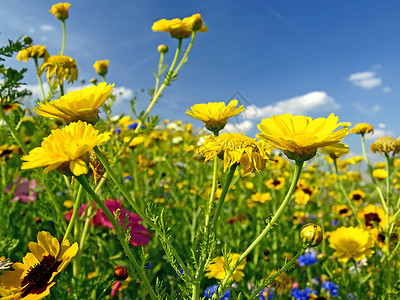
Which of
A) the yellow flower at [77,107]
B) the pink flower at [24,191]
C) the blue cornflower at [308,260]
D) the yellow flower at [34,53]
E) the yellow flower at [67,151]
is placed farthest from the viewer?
the pink flower at [24,191]

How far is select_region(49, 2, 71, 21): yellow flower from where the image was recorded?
187 cm

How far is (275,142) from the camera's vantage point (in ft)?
2.34

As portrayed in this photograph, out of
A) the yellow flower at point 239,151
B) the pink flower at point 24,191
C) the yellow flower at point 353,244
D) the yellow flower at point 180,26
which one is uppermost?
the yellow flower at point 180,26

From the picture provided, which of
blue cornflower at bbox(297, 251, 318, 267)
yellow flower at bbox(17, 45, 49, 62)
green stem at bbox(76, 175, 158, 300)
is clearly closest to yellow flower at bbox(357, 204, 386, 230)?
blue cornflower at bbox(297, 251, 318, 267)

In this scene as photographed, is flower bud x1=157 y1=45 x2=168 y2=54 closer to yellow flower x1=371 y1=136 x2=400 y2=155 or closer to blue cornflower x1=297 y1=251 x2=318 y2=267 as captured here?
yellow flower x1=371 y1=136 x2=400 y2=155

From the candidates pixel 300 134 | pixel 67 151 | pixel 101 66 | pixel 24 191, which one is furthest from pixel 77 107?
pixel 24 191

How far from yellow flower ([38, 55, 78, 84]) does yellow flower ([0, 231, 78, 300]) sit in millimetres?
932

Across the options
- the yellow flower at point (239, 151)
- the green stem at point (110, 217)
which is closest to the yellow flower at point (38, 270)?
the green stem at point (110, 217)

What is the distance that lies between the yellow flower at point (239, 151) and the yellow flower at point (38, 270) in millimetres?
394

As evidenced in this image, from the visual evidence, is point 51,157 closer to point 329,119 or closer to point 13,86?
point 329,119

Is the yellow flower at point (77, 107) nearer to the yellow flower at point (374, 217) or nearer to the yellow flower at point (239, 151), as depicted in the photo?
the yellow flower at point (239, 151)

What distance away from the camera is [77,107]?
72cm

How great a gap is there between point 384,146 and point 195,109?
4.41 ft

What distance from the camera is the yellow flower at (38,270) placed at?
718mm
